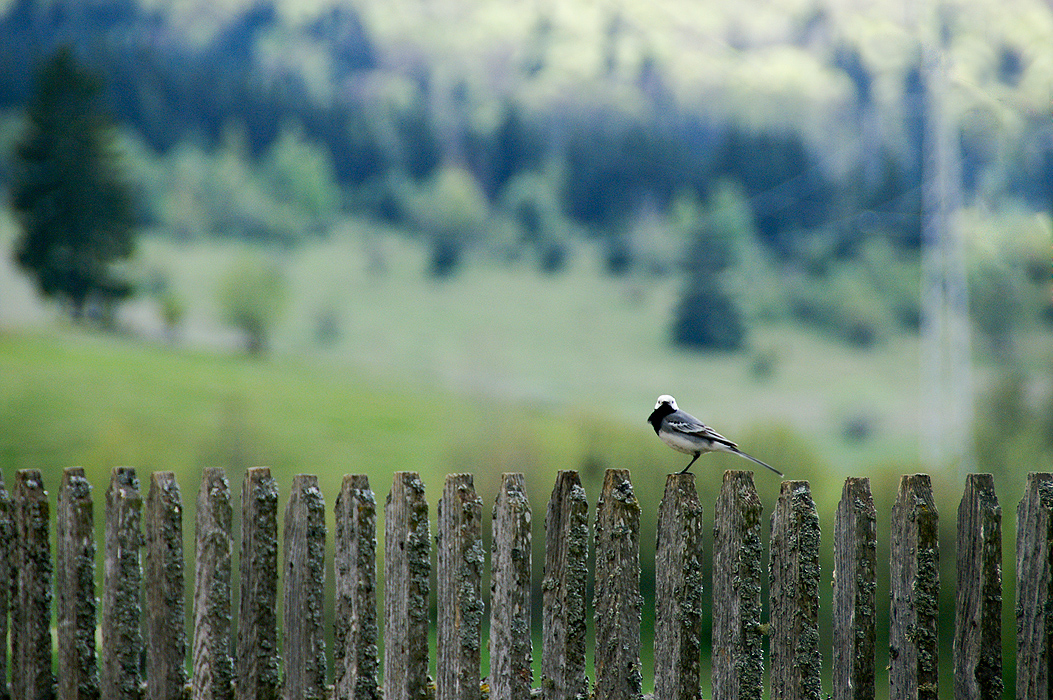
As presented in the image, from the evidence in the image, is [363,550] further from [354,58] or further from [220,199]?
[354,58]

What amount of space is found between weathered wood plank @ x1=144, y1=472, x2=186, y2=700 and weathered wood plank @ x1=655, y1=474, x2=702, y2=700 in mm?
1603

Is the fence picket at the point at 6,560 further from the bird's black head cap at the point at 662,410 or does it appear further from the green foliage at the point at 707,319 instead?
the green foliage at the point at 707,319

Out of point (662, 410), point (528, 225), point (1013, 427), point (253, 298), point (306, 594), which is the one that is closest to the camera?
point (306, 594)

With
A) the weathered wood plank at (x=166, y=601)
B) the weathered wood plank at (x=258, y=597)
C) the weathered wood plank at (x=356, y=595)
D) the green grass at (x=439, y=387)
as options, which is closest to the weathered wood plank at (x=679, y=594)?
the weathered wood plank at (x=356, y=595)

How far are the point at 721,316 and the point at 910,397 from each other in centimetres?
356

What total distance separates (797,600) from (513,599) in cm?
82

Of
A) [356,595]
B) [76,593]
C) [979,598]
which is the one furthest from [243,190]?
[979,598]

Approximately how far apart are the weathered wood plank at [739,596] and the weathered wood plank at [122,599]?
1.97 metres

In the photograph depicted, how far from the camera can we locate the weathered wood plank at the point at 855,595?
256 centimetres

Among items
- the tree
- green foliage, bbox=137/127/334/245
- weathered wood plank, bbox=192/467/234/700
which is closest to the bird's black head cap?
weathered wood plank, bbox=192/467/234/700

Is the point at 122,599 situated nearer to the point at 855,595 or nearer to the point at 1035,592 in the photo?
the point at 855,595

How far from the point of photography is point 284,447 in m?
12.7

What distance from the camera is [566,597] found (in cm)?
256

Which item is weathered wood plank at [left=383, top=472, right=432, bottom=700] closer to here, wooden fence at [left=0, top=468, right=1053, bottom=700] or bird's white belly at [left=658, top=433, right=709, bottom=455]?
wooden fence at [left=0, top=468, right=1053, bottom=700]
